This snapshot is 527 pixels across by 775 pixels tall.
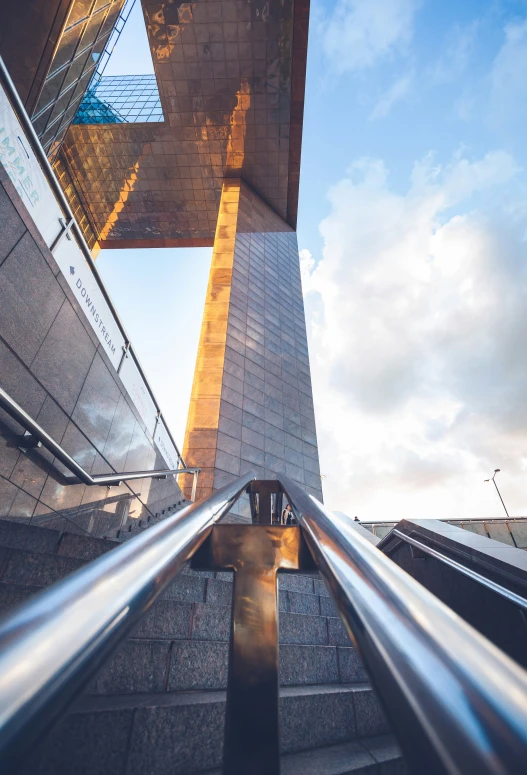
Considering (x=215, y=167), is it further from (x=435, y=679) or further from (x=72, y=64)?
(x=435, y=679)

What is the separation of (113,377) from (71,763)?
4364mm

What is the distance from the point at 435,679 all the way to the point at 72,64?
1319 centimetres

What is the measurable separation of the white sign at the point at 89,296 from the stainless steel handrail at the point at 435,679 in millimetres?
4396

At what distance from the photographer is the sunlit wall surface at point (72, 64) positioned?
812 centimetres

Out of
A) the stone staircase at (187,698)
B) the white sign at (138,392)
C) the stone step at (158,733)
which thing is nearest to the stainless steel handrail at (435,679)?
the stone staircase at (187,698)

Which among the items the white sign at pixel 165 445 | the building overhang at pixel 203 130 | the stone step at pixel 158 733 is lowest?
the stone step at pixel 158 733

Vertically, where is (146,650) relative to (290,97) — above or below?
below

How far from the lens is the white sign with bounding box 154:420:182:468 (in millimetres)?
6518

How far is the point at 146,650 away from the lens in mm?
1622

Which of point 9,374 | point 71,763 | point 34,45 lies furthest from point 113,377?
point 34,45

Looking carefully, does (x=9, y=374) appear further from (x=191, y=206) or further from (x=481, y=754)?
(x=191, y=206)

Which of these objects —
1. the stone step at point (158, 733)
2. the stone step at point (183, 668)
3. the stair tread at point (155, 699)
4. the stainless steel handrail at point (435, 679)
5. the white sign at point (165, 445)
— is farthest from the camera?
the white sign at point (165, 445)

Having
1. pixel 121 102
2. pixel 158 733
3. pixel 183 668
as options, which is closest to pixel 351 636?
pixel 158 733

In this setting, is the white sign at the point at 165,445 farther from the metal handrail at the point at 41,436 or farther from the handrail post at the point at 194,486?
the metal handrail at the point at 41,436
